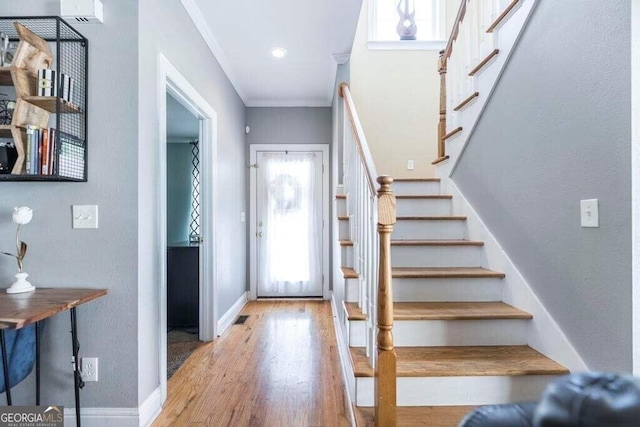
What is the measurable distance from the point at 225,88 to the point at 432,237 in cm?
257

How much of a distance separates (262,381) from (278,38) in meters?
2.81

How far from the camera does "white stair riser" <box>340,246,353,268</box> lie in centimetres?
257

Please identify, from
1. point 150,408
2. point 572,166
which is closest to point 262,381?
point 150,408

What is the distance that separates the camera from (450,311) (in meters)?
1.97

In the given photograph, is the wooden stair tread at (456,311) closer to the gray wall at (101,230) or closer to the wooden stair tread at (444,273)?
the wooden stair tread at (444,273)

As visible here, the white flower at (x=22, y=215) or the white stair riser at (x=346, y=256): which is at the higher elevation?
the white flower at (x=22, y=215)

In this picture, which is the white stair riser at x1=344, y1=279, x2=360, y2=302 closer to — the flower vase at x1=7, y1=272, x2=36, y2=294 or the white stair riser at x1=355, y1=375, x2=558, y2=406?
the white stair riser at x1=355, y1=375, x2=558, y2=406

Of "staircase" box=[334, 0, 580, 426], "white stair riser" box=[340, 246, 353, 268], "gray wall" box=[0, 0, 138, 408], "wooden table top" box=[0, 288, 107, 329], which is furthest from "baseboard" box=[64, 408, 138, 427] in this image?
"white stair riser" box=[340, 246, 353, 268]

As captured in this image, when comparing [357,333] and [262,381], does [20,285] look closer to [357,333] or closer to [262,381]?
[262,381]

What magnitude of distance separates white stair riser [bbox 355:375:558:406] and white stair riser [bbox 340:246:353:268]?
107cm

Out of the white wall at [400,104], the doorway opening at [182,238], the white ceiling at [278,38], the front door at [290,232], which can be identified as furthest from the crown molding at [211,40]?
the white wall at [400,104]

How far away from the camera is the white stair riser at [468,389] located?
1627mm

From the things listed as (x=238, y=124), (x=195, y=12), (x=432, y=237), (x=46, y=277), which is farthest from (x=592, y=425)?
(x=238, y=124)

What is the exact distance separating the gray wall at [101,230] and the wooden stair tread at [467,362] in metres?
1.28
